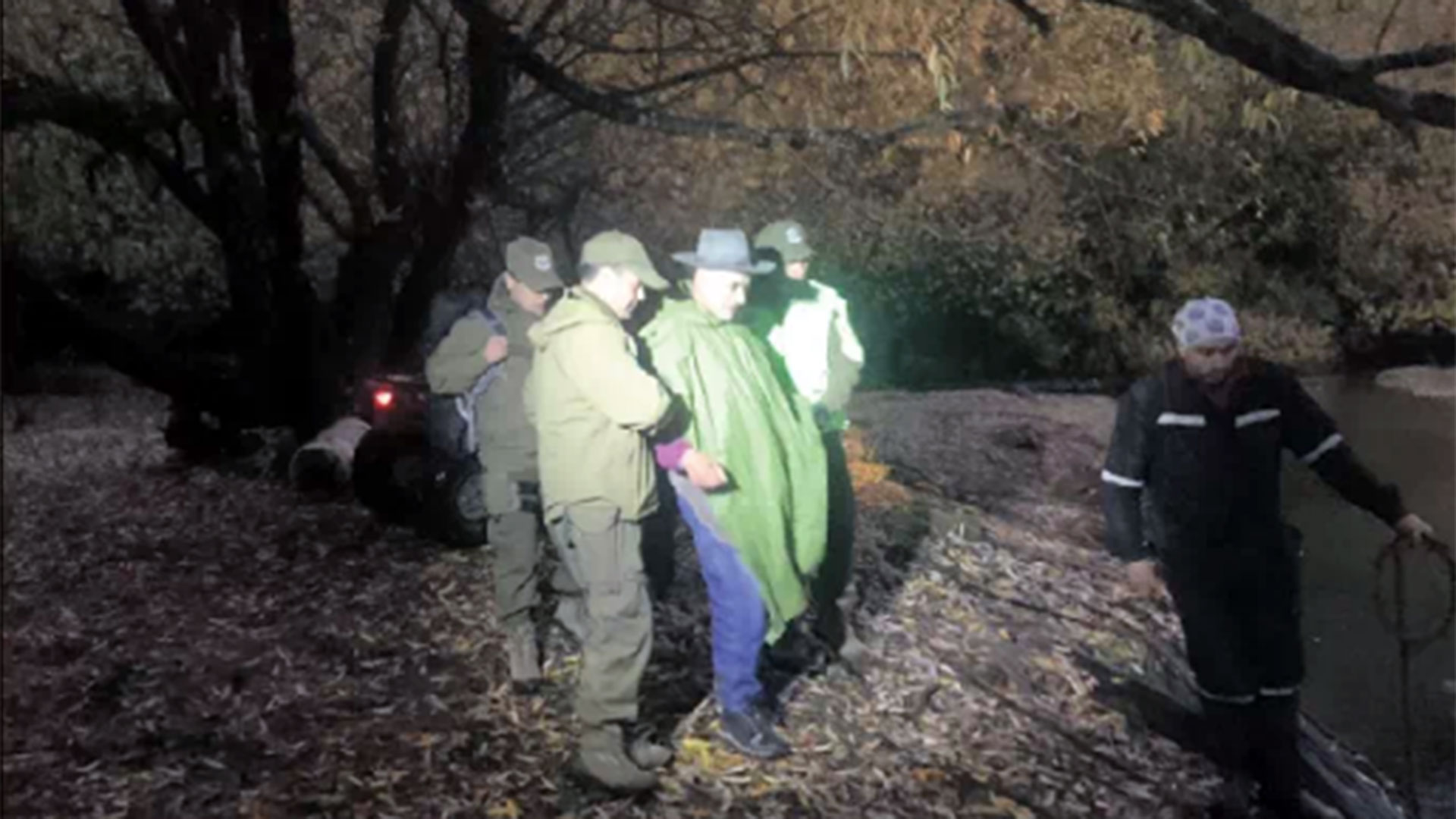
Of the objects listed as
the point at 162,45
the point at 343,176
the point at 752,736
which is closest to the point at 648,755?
the point at 752,736

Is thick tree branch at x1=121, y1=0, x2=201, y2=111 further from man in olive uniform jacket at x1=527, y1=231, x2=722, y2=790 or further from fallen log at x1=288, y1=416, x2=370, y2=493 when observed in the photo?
man in olive uniform jacket at x1=527, y1=231, x2=722, y2=790

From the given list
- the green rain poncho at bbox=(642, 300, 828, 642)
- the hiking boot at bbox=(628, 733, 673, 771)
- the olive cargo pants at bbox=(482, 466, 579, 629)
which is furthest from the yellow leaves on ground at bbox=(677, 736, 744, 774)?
the olive cargo pants at bbox=(482, 466, 579, 629)

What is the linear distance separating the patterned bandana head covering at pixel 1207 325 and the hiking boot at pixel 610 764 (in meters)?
1.96

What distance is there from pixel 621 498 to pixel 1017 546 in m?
4.26

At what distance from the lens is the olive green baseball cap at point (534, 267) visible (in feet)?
16.4

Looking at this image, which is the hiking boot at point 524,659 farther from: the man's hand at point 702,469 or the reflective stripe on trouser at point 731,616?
the man's hand at point 702,469

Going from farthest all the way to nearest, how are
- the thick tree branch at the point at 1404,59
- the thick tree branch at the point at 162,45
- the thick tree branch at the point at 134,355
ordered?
the thick tree branch at the point at 134,355
the thick tree branch at the point at 162,45
the thick tree branch at the point at 1404,59

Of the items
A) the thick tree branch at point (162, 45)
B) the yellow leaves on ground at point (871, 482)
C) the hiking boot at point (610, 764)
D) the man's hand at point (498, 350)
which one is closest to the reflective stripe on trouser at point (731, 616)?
the hiking boot at point (610, 764)

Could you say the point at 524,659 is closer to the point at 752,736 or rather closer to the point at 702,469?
the point at 752,736

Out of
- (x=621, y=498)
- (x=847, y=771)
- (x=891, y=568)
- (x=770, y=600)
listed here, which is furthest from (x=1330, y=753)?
(x=621, y=498)

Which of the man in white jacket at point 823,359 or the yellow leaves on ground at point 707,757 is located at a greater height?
the man in white jacket at point 823,359

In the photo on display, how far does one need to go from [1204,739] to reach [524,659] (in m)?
2.37

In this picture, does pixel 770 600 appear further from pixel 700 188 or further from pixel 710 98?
pixel 700 188

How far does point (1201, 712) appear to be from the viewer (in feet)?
18.9
